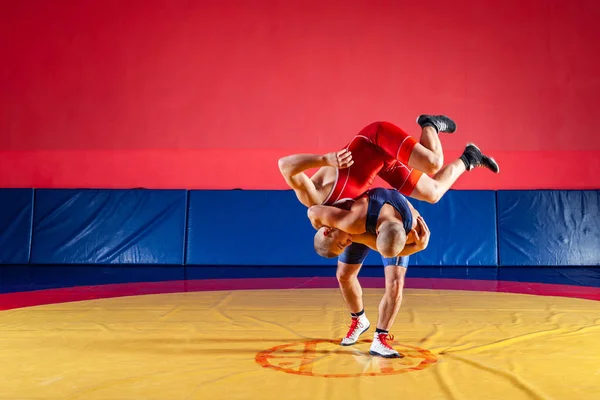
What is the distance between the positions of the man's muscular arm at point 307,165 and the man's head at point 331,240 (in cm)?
18

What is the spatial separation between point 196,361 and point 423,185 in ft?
4.92

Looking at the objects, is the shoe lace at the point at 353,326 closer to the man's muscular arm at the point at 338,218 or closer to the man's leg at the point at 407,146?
the man's muscular arm at the point at 338,218

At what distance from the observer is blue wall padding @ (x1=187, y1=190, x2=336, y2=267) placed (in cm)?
806

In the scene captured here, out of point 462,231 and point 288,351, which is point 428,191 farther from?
point 462,231

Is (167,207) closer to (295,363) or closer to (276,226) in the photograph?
(276,226)

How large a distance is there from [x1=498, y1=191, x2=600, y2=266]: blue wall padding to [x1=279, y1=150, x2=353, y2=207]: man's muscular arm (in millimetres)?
5540

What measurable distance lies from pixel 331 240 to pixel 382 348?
631mm

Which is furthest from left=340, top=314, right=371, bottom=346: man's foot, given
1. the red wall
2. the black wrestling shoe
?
the red wall

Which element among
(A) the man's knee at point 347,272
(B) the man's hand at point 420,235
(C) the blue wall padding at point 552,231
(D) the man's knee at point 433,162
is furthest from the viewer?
(C) the blue wall padding at point 552,231

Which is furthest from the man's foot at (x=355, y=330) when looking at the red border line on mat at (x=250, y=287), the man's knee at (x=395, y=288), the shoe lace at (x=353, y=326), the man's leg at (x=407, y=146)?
the red border line on mat at (x=250, y=287)

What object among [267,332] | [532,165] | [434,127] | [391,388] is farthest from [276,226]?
[391,388]

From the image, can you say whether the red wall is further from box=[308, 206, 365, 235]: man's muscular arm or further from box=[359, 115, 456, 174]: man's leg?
box=[308, 206, 365, 235]: man's muscular arm

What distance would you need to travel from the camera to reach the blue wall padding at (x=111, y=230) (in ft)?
26.6

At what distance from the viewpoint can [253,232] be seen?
26.7ft
